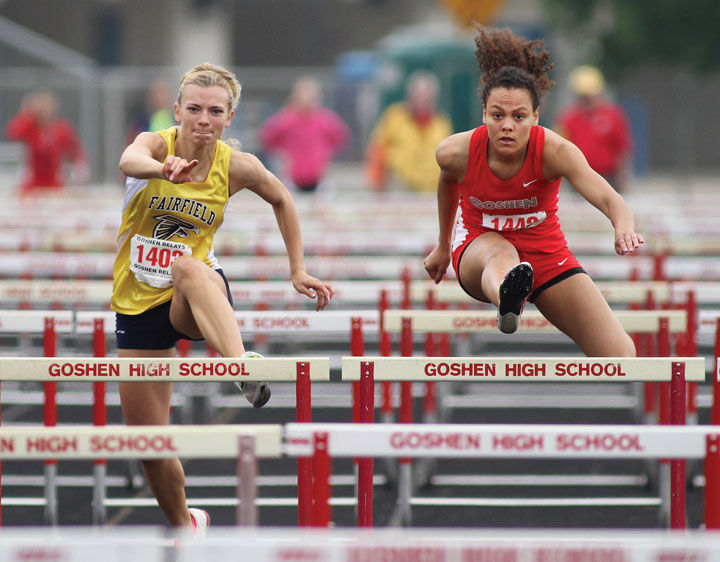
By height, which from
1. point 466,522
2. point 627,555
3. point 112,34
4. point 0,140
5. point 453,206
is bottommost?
point 466,522

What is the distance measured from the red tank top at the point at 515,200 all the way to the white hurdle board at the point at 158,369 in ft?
4.14

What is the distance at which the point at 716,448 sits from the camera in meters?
3.40

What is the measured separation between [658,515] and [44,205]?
10472 millimetres

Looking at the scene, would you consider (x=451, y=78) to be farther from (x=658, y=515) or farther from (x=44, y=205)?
(x=658, y=515)

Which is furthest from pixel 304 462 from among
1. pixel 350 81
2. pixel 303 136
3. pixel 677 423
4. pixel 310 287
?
pixel 350 81

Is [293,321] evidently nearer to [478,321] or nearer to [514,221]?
[478,321]

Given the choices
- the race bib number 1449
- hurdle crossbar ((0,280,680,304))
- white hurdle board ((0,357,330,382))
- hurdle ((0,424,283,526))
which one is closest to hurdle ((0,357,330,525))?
white hurdle board ((0,357,330,382))

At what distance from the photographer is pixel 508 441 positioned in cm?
336

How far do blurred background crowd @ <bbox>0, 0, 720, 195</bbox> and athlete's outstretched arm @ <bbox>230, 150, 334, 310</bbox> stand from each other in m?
10.6

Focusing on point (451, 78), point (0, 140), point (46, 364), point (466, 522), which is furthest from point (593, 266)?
point (0, 140)

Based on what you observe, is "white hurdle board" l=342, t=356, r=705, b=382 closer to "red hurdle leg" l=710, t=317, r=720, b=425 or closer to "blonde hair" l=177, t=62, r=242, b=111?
"red hurdle leg" l=710, t=317, r=720, b=425

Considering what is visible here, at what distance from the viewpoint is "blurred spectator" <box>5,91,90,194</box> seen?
55.9 ft

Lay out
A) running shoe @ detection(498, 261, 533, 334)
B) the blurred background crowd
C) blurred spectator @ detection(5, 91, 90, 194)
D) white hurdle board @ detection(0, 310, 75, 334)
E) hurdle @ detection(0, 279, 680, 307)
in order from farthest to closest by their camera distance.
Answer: blurred spectator @ detection(5, 91, 90, 194) → the blurred background crowd → hurdle @ detection(0, 279, 680, 307) → white hurdle board @ detection(0, 310, 75, 334) → running shoe @ detection(498, 261, 533, 334)

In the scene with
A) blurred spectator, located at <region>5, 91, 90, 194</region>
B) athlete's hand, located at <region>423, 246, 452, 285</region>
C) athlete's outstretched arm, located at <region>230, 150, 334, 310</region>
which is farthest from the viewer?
blurred spectator, located at <region>5, 91, 90, 194</region>
